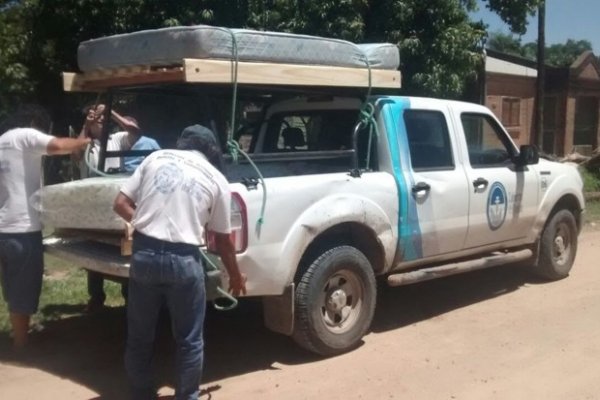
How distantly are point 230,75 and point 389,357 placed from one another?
7.80ft

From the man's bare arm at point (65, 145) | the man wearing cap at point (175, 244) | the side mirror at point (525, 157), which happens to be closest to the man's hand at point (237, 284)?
the man wearing cap at point (175, 244)

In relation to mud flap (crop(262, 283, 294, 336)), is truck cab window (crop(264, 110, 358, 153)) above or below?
above

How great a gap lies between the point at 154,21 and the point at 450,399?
314 inches

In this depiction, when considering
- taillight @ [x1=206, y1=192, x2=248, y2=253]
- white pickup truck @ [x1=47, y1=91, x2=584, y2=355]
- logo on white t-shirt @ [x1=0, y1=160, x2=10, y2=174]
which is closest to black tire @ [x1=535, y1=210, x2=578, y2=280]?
white pickup truck @ [x1=47, y1=91, x2=584, y2=355]

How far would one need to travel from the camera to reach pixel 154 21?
10969mm

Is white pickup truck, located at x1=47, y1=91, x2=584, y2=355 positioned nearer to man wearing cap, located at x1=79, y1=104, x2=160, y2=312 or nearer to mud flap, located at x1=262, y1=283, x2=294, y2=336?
mud flap, located at x1=262, y1=283, x2=294, y2=336

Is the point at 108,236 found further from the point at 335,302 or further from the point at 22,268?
the point at 335,302

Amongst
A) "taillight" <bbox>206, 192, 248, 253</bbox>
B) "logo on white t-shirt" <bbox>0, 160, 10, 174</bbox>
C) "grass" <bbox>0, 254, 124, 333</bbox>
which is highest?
"logo on white t-shirt" <bbox>0, 160, 10, 174</bbox>

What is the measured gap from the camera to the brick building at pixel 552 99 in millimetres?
20817

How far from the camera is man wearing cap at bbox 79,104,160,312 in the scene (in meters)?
5.84

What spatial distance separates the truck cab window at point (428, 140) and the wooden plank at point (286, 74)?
46 cm

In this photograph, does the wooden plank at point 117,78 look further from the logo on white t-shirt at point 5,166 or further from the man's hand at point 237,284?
the man's hand at point 237,284

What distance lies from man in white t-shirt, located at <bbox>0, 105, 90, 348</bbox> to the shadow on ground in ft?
1.56

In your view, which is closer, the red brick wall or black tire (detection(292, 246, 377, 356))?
black tire (detection(292, 246, 377, 356))
